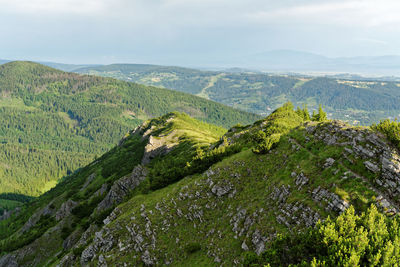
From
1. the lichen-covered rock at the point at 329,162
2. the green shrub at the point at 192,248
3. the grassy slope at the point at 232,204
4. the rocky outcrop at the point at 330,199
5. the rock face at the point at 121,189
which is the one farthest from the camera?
the rock face at the point at 121,189

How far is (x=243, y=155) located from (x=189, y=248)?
2223cm

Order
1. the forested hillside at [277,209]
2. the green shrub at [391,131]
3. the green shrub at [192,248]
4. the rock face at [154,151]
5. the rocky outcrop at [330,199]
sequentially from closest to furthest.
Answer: the forested hillside at [277,209] → the rocky outcrop at [330,199] → the green shrub at [391,131] → the green shrub at [192,248] → the rock face at [154,151]

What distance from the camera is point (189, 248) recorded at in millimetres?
38438

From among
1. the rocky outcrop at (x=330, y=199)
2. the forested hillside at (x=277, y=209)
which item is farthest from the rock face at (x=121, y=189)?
the rocky outcrop at (x=330, y=199)

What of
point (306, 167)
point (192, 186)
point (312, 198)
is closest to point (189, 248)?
point (192, 186)

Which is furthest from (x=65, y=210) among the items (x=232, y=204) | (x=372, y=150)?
(x=372, y=150)

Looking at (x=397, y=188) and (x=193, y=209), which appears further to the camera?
(x=193, y=209)

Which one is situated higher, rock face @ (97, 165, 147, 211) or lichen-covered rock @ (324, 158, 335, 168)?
lichen-covered rock @ (324, 158, 335, 168)

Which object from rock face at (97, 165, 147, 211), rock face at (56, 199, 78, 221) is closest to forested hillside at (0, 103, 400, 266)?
rock face at (97, 165, 147, 211)

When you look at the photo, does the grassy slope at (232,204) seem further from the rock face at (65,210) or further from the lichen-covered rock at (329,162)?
the rock face at (65,210)

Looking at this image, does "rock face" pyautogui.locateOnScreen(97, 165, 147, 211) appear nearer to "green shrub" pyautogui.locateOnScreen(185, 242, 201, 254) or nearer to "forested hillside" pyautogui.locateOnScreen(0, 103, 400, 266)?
"forested hillside" pyautogui.locateOnScreen(0, 103, 400, 266)

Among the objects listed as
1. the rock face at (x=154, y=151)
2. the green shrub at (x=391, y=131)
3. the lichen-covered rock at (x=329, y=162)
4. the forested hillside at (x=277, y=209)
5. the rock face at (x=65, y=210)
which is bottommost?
the rock face at (x=65, y=210)

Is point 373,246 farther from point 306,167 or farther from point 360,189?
point 306,167

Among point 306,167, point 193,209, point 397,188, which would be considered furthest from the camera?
point 193,209
